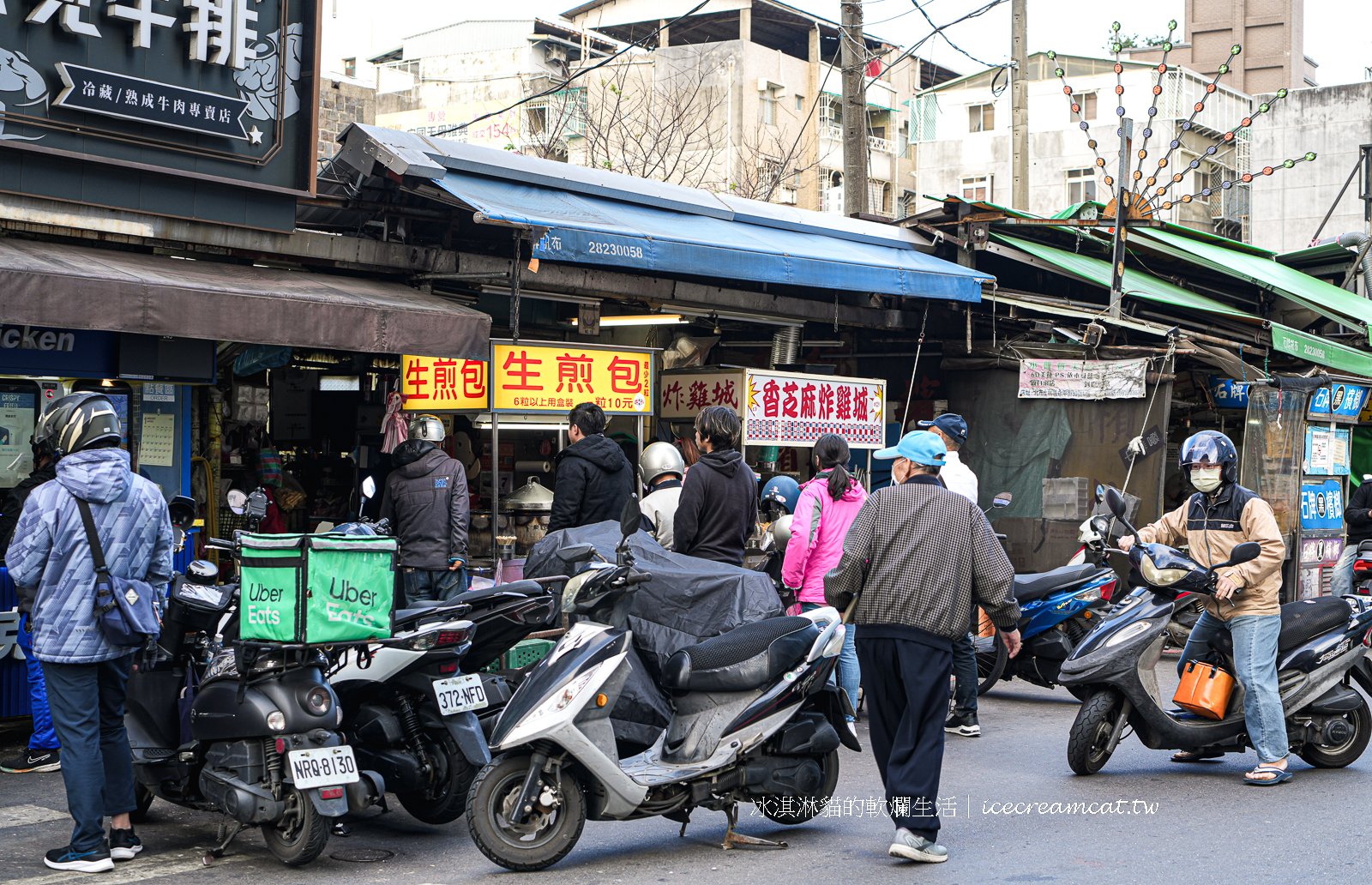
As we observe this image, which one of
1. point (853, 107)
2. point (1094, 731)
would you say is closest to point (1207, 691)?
point (1094, 731)

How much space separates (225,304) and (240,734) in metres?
3.44

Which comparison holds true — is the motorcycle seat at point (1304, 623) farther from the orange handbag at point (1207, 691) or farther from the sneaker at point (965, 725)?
the sneaker at point (965, 725)

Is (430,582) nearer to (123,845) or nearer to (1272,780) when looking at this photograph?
(123,845)

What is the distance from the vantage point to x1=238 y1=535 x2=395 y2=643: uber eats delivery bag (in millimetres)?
5047

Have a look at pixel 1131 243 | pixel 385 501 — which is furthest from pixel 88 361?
pixel 1131 243

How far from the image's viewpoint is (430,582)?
8.74 m

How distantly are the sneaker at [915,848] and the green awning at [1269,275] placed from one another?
415 inches

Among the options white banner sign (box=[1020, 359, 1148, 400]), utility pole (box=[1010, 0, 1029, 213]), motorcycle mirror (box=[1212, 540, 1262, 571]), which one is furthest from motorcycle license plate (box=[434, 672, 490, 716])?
utility pole (box=[1010, 0, 1029, 213])

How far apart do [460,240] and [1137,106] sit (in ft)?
112

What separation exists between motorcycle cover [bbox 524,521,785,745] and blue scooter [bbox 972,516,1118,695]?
342 cm

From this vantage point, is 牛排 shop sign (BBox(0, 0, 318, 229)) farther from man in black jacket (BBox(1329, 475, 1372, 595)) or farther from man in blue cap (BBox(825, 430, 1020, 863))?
man in black jacket (BBox(1329, 475, 1372, 595))

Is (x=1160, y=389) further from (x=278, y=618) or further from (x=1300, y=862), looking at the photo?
(x=278, y=618)

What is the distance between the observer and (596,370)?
1043 centimetres

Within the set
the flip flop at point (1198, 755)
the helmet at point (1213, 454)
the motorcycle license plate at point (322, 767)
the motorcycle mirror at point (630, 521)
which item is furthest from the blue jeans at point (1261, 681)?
the motorcycle license plate at point (322, 767)
